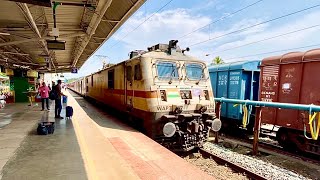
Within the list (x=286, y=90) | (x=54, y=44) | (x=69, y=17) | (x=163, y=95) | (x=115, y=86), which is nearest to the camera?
(x=163, y=95)

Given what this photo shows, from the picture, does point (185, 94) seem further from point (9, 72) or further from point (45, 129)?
point (9, 72)

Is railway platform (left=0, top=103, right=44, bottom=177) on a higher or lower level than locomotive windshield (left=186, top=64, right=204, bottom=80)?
lower

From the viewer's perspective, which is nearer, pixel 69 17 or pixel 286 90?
pixel 69 17

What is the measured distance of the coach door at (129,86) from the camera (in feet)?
32.0

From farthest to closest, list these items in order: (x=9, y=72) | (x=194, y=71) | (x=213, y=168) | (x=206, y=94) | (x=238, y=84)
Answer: (x=9, y=72) < (x=238, y=84) < (x=194, y=71) < (x=206, y=94) < (x=213, y=168)

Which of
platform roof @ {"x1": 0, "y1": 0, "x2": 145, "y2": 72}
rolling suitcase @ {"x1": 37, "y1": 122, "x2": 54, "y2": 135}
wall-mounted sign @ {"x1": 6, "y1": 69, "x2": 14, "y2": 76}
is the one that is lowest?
rolling suitcase @ {"x1": 37, "y1": 122, "x2": 54, "y2": 135}

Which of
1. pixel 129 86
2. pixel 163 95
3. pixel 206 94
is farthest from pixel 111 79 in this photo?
pixel 206 94

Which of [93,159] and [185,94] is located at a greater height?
[185,94]

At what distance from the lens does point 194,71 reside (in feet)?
31.4

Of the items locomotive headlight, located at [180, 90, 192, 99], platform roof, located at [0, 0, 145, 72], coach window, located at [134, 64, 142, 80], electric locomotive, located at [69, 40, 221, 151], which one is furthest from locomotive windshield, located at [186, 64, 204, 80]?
platform roof, located at [0, 0, 145, 72]

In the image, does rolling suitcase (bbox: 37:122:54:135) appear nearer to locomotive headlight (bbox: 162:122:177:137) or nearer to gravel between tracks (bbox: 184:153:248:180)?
locomotive headlight (bbox: 162:122:177:137)

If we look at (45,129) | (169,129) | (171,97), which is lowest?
(45,129)

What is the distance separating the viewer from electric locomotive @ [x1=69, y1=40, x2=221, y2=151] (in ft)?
27.0

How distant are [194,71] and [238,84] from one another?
2739 millimetres
